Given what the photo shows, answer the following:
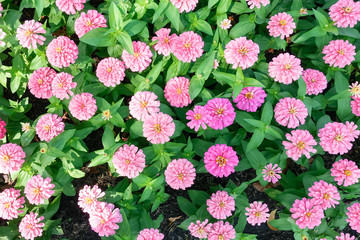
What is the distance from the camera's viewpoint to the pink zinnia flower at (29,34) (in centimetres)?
242

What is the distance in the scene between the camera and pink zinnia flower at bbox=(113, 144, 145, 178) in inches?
91.0

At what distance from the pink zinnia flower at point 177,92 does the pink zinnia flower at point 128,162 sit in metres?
0.49

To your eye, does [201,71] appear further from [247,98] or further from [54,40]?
[54,40]

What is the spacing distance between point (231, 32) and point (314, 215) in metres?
1.58

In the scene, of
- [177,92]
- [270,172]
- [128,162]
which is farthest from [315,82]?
[128,162]

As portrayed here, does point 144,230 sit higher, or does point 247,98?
point 247,98

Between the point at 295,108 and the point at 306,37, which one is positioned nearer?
the point at 295,108

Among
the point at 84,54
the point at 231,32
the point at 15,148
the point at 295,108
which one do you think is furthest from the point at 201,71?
the point at 15,148

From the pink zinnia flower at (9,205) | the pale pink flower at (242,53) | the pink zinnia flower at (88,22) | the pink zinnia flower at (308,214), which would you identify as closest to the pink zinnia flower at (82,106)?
the pink zinnia flower at (88,22)

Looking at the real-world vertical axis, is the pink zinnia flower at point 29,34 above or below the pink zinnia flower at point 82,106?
above

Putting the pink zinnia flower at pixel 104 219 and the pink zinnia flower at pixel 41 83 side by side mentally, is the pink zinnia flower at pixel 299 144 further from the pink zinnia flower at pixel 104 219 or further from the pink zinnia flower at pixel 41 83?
the pink zinnia flower at pixel 41 83

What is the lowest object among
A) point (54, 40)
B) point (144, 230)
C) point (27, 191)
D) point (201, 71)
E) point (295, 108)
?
point (144, 230)

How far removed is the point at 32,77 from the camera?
2.52 m

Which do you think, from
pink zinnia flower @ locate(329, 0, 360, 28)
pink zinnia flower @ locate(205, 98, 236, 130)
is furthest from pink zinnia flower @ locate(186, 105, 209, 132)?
pink zinnia flower @ locate(329, 0, 360, 28)
